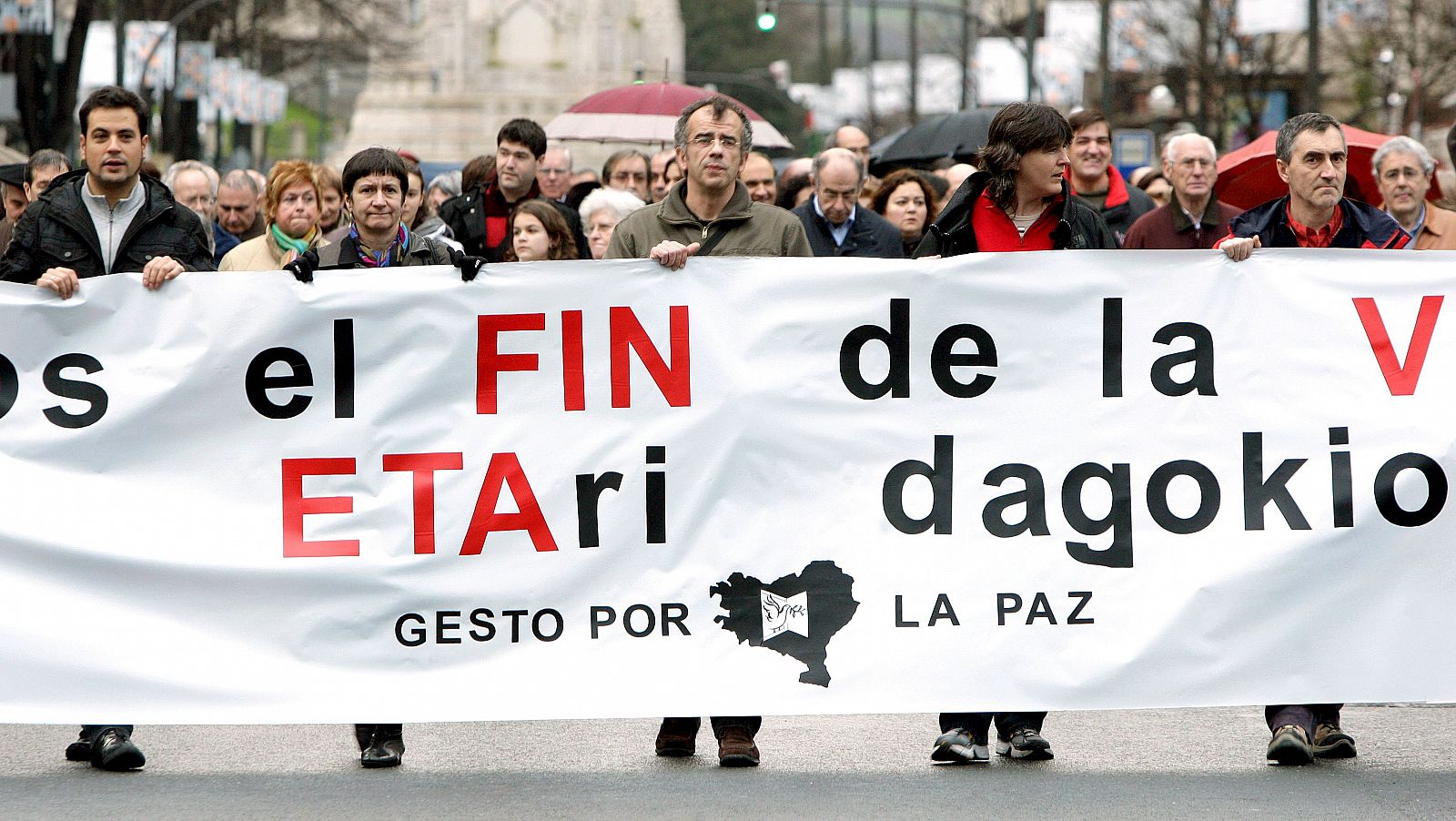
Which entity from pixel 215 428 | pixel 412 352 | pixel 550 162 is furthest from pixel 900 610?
pixel 550 162

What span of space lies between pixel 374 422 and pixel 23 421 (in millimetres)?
1006

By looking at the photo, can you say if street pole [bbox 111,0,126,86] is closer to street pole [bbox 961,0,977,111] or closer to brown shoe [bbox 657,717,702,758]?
street pole [bbox 961,0,977,111]

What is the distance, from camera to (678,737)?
21.9 ft

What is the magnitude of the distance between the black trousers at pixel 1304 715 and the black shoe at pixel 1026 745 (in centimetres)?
67

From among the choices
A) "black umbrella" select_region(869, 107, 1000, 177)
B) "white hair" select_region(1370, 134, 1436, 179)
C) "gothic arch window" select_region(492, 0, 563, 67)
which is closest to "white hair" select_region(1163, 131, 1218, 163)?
"white hair" select_region(1370, 134, 1436, 179)

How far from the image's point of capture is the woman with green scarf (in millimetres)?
8875

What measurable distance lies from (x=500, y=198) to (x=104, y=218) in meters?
3.89

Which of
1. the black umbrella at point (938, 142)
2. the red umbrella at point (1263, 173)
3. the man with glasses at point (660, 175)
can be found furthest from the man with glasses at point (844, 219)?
the black umbrella at point (938, 142)

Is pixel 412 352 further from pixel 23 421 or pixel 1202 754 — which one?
pixel 1202 754

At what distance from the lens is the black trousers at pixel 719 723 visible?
653cm

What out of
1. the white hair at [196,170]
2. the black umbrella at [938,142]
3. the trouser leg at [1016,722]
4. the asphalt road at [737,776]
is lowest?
the asphalt road at [737,776]

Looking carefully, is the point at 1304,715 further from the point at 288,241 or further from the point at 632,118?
the point at 632,118

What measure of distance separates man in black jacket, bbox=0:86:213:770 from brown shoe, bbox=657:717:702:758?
1.61 m

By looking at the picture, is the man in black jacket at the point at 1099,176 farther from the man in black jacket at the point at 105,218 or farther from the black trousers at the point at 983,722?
the man in black jacket at the point at 105,218
